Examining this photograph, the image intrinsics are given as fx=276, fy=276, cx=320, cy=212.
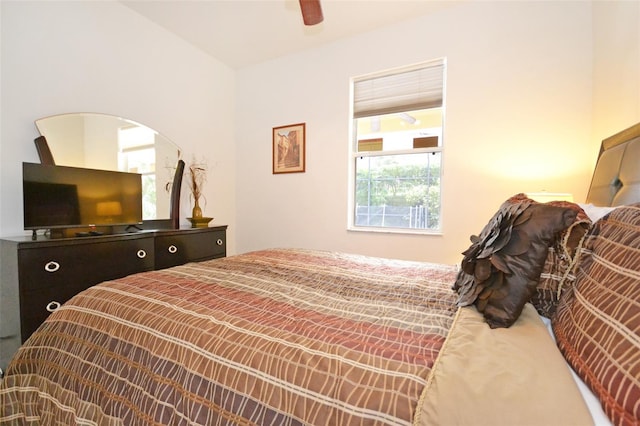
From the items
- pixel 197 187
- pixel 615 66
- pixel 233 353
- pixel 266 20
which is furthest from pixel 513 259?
pixel 197 187

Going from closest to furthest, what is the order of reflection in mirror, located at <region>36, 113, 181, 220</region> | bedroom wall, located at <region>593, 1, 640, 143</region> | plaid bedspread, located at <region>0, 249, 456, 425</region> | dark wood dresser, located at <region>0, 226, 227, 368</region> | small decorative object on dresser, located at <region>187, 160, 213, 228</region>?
plaid bedspread, located at <region>0, 249, 456, 425</region> < bedroom wall, located at <region>593, 1, 640, 143</region> < dark wood dresser, located at <region>0, 226, 227, 368</region> < reflection in mirror, located at <region>36, 113, 181, 220</region> < small decorative object on dresser, located at <region>187, 160, 213, 228</region>

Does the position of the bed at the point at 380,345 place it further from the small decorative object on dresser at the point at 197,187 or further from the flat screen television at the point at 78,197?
the small decorative object on dresser at the point at 197,187

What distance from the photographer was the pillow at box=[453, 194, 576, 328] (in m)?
0.81

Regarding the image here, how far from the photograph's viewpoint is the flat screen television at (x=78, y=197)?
182 centimetres

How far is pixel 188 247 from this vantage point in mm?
2691

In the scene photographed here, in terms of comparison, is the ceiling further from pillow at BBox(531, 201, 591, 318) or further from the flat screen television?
pillow at BBox(531, 201, 591, 318)

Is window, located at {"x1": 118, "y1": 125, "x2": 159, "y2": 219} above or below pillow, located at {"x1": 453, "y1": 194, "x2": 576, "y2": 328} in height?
above

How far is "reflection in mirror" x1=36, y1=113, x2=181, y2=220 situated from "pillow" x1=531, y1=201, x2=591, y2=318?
2.95 m

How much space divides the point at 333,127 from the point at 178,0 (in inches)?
70.7

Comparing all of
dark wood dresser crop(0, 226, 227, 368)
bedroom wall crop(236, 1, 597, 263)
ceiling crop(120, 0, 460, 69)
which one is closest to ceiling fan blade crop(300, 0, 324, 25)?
ceiling crop(120, 0, 460, 69)

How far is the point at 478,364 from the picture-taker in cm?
62

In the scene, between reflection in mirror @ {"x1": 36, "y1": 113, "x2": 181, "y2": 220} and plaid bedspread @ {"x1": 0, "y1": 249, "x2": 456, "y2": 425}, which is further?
reflection in mirror @ {"x1": 36, "y1": 113, "x2": 181, "y2": 220}

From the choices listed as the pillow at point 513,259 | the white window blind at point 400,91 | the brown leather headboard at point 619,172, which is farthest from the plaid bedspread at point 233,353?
the white window blind at point 400,91

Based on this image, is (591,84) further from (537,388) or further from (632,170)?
(537,388)
